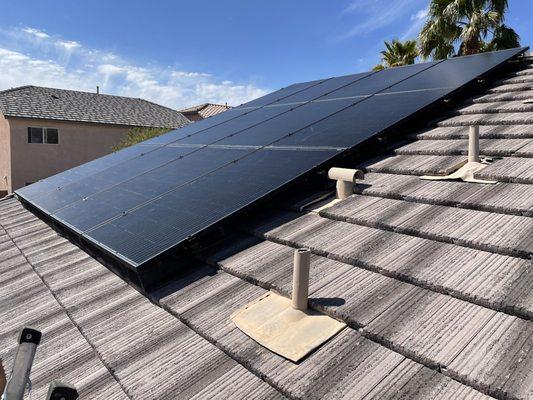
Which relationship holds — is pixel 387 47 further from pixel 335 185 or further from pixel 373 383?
pixel 373 383

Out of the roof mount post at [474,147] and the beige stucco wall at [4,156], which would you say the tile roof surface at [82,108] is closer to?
the beige stucco wall at [4,156]

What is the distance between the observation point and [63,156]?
3011 cm

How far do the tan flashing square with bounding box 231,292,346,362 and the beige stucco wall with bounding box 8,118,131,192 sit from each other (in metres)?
30.4

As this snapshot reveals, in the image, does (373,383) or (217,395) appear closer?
(373,383)

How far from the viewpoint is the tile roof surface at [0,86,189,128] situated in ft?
96.7

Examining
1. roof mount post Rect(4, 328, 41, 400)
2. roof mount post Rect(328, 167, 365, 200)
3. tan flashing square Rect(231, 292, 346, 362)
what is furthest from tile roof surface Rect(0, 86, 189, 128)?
roof mount post Rect(4, 328, 41, 400)

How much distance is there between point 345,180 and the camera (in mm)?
3633

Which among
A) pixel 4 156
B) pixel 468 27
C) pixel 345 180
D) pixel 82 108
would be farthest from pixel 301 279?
pixel 82 108

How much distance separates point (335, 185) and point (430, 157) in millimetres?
889

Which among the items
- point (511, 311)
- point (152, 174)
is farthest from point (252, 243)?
point (152, 174)

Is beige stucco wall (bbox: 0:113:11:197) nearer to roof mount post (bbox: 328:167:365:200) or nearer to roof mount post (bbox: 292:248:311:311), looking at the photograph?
roof mount post (bbox: 328:167:365:200)

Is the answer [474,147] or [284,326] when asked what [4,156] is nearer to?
[474,147]

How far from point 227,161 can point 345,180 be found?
1.73 metres

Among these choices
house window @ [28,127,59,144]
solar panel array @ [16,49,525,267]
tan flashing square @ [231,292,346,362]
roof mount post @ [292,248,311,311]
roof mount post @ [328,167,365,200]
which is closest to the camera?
tan flashing square @ [231,292,346,362]
